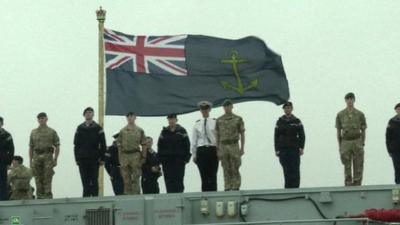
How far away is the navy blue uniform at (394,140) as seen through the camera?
18.1 m

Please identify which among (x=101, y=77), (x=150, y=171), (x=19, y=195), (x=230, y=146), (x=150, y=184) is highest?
(x=101, y=77)

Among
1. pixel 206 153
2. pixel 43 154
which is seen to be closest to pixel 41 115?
pixel 43 154

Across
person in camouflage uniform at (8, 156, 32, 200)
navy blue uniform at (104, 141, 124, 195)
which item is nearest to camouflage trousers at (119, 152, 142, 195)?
navy blue uniform at (104, 141, 124, 195)

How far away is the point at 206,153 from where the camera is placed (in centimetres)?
1838

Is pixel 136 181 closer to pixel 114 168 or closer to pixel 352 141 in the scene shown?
pixel 114 168

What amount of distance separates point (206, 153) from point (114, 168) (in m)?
2.37

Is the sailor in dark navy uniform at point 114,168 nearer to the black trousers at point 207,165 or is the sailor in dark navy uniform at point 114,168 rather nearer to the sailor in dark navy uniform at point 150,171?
the sailor in dark navy uniform at point 150,171

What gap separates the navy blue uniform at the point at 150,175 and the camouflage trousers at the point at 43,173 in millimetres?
1627

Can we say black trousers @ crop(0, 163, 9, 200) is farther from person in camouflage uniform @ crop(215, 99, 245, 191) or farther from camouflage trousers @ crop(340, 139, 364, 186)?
camouflage trousers @ crop(340, 139, 364, 186)

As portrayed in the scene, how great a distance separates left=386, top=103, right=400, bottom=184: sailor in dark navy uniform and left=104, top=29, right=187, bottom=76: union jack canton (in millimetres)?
5422

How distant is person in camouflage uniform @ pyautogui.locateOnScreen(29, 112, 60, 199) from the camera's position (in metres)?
19.0

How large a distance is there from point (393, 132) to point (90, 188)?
511 cm

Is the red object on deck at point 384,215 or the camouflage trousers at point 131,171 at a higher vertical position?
the camouflage trousers at point 131,171

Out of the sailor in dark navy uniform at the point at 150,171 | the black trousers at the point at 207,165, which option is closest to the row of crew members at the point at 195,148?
the black trousers at the point at 207,165
